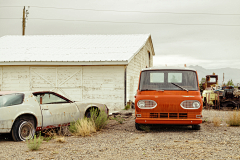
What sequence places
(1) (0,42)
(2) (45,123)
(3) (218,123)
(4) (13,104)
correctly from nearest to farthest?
(4) (13,104)
(2) (45,123)
(3) (218,123)
(1) (0,42)

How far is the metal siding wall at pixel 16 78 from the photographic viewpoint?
54.7 feet

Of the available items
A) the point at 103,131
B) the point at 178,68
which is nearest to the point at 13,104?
the point at 103,131

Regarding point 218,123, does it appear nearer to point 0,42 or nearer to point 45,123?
point 45,123

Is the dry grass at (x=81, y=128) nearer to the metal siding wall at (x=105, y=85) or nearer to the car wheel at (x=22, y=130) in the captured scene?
the car wheel at (x=22, y=130)

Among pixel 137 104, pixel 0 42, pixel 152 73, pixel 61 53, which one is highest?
pixel 0 42

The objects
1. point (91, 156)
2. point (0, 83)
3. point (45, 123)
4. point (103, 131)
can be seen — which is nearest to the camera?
point (91, 156)

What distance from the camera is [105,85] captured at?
15.8 m

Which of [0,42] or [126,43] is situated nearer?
[126,43]

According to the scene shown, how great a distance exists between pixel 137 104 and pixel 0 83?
1180 centimetres

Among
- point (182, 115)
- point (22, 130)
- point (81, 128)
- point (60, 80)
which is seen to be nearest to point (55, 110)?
point (81, 128)

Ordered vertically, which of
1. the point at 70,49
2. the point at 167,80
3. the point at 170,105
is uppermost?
the point at 70,49

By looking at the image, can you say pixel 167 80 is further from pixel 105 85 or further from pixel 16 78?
pixel 16 78

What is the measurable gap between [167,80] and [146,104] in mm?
1177

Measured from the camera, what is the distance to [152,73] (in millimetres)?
8820
